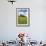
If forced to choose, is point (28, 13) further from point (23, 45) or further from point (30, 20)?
point (23, 45)

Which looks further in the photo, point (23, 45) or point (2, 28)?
point (2, 28)

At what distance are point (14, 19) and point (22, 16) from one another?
328mm

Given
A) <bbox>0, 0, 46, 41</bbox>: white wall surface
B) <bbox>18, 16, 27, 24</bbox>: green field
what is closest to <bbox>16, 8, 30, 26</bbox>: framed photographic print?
<bbox>18, 16, 27, 24</bbox>: green field

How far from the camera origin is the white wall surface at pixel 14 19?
5.15 metres

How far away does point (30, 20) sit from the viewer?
520 cm

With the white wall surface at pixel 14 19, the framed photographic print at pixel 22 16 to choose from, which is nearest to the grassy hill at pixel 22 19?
the framed photographic print at pixel 22 16

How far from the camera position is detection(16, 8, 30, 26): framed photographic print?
5.19 m

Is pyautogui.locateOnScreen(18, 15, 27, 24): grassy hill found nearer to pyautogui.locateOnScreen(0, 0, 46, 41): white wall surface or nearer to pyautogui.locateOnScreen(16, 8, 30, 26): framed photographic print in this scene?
pyautogui.locateOnScreen(16, 8, 30, 26): framed photographic print

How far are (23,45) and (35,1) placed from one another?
2.21 m

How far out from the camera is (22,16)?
5223mm

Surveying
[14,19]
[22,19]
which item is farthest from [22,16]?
[14,19]

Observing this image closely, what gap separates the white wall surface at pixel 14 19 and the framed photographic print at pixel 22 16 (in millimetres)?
115

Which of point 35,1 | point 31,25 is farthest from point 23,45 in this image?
point 35,1

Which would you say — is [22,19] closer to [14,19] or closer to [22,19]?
[22,19]
